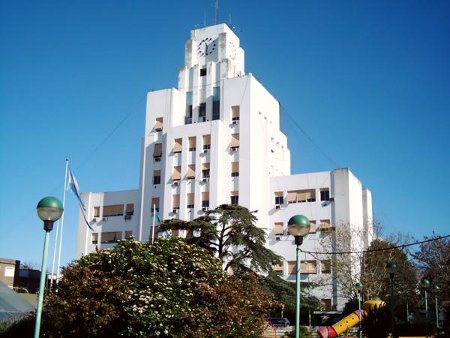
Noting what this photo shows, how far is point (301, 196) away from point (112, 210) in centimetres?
2023

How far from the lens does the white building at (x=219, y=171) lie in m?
52.9

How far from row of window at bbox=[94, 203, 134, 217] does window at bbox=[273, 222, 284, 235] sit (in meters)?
15.0

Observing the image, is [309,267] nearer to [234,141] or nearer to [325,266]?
[325,266]

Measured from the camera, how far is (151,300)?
16.7 meters

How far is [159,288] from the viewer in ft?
56.5

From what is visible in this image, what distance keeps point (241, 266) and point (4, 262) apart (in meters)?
38.7

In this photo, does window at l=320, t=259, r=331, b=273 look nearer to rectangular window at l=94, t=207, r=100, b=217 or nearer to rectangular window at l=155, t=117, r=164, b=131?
rectangular window at l=155, t=117, r=164, b=131

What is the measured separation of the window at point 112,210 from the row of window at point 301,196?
654 inches

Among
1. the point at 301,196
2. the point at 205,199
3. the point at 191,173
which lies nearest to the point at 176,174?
the point at 191,173

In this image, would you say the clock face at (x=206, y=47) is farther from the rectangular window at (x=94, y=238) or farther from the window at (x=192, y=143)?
the rectangular window at (x=94, y=238)

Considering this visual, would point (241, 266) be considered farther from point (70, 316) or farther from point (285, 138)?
point (285, 138)

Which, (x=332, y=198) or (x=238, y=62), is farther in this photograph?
(x=238, y=62)

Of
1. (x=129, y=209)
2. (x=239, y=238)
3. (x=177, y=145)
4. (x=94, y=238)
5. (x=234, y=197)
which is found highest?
(x=177, y=145)

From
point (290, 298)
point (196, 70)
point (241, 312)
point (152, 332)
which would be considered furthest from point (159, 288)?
point (196, 70)
